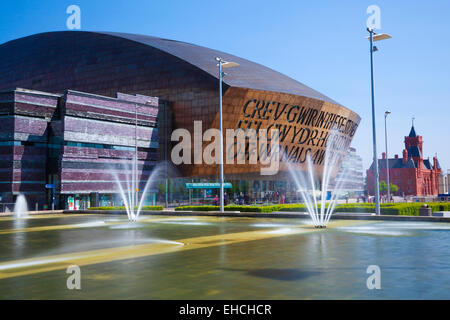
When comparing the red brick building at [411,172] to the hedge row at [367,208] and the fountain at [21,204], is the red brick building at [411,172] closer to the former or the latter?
the hedge row at [367,208]

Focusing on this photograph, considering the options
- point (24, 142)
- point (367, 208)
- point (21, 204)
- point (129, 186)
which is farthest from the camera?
point (129, 186)

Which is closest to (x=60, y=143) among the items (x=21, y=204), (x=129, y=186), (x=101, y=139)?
(x=101, y=139)

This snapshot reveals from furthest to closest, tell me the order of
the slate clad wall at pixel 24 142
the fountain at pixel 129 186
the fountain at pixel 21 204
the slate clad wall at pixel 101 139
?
the fountain at pixel 129 186
the slate clad wall at pixel 101 139
the slate clad wall at pixel 24 142
the fountain at pixel 21 204

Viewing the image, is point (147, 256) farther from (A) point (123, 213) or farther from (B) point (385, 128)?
(B) point (385, 128)

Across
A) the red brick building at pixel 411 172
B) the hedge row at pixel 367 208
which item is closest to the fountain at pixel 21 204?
the hedge row at pixel 367 208

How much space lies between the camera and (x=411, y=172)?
517 ft

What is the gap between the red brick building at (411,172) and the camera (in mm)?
157625

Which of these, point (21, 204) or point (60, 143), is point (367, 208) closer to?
point (60, 143)

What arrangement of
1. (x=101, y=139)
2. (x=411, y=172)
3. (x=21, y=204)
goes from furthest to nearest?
(x=411, y=172), (x=101, y=139), (x=21, y=204)

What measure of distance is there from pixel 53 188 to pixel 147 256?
A: 131 ft

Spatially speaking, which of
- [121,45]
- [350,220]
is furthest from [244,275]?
[121,45]

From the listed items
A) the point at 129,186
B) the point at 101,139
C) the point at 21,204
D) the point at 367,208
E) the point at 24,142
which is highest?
the point at 101,139

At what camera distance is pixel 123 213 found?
41.1 metres

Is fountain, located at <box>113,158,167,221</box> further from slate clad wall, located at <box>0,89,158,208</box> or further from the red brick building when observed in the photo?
the red brick building
